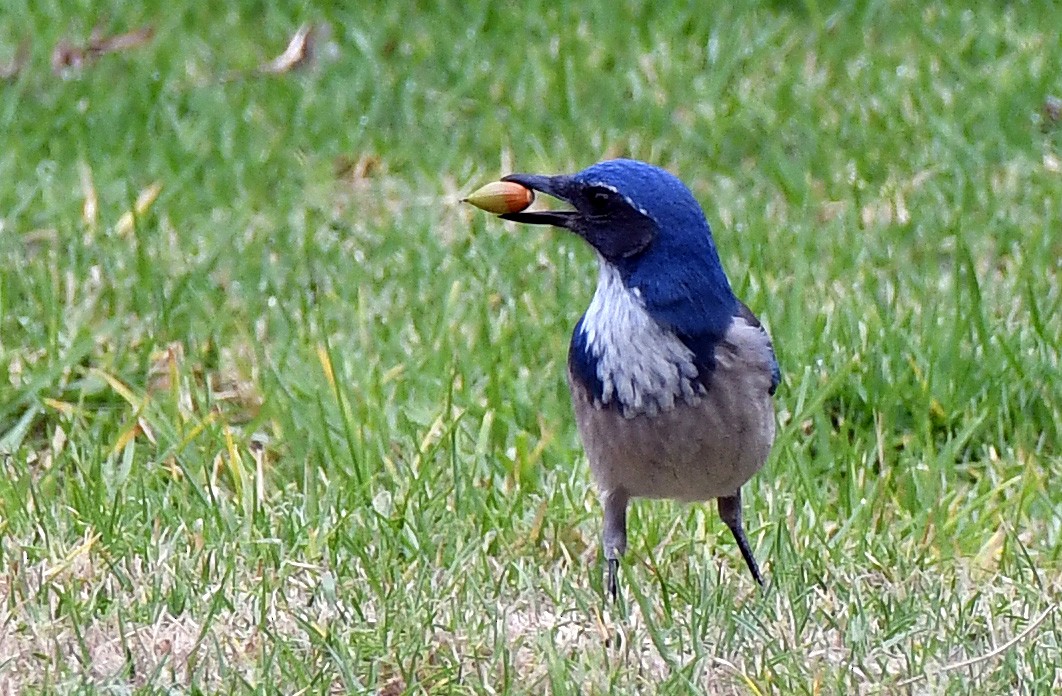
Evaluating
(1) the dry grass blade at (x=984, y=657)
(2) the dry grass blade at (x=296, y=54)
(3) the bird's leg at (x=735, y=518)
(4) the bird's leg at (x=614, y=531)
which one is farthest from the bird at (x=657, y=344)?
(2) the dry grass blade at (x=296, y=54)

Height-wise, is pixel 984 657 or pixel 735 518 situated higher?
pixel 735 518

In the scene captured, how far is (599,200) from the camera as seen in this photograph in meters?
3.69

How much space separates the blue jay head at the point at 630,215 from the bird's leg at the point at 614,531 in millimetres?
568

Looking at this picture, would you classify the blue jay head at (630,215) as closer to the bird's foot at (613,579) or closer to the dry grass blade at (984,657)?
the bird's foot at (613,579)

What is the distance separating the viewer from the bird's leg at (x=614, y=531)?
3.97 metres

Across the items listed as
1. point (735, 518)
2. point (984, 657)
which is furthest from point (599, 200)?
point (984, 657)

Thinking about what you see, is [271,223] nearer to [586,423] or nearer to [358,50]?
[358,50]

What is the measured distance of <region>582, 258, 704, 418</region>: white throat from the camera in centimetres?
368

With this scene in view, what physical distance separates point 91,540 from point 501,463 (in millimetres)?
1139

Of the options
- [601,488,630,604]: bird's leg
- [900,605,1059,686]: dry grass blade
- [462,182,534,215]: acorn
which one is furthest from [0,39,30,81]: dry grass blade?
[900,605,1059,686]: dry grass blade

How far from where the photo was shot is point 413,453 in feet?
15.4

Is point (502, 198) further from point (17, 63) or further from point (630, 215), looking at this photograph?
point (17, 63)

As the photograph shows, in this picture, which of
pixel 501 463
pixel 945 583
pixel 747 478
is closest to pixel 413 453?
pixel 501 463

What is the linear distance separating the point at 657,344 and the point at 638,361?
0.17 feet
